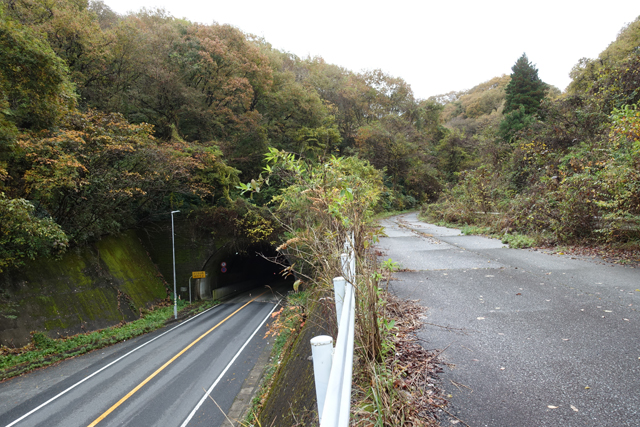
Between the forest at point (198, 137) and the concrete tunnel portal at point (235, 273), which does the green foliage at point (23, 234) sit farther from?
the concrete tunnel portal at point (235, 273)

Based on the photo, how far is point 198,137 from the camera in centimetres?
2089

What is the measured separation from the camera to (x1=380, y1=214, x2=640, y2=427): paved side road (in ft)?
6.64

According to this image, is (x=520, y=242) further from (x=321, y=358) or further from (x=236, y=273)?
(x=236, y=273)

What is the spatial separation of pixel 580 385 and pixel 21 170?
1559cm

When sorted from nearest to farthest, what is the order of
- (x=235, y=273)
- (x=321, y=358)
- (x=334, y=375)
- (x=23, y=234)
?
(x=334, y=375), (x=321, y=358), (x=23, y=234), (x=235, y=273)

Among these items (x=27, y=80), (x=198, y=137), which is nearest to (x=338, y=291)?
(x=27, y=80)

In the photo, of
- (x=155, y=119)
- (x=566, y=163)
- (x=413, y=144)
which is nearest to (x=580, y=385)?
(x=566, y=163)

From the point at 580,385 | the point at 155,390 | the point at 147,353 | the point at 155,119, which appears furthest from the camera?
the point at 155,119

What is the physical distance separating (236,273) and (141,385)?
19580mm

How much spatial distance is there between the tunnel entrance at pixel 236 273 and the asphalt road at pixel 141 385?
6143 millimetres

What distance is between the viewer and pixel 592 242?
7.90 metres

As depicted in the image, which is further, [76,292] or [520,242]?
[76,292]

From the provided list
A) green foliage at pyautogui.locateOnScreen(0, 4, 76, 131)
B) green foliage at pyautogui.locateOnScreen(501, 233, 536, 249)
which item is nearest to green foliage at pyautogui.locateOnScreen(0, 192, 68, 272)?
green foliage at pyautogui.locateOnScreen(0, 4, 76, 131)

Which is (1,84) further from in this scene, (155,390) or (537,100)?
(537,100)
